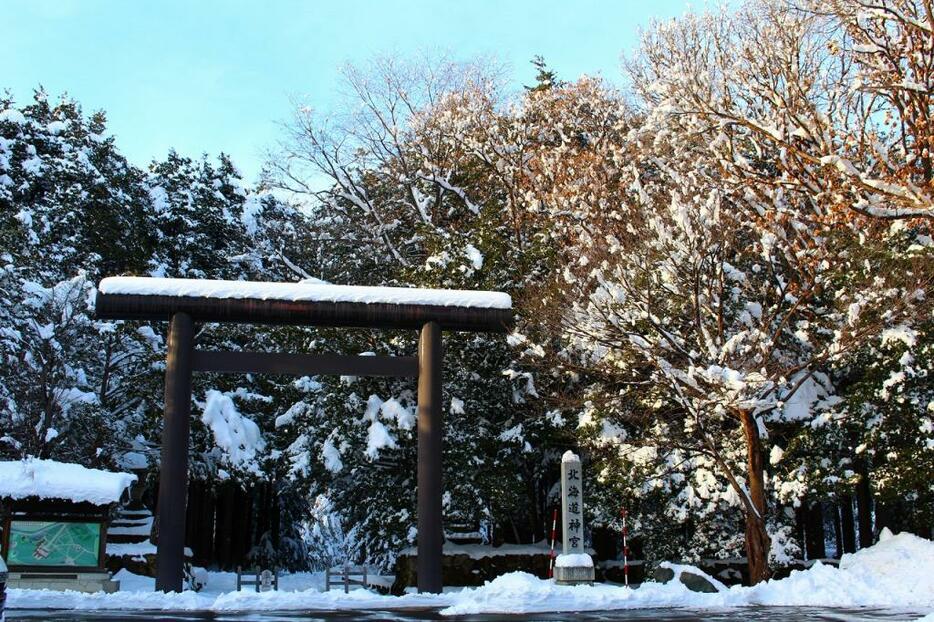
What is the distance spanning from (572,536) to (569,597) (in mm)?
3042

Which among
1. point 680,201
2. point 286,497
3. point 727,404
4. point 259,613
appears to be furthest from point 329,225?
point 259,613

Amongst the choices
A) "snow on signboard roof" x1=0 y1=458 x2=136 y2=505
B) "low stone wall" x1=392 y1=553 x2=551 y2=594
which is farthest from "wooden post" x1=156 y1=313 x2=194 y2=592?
"low stone wall" x1=392 y1=553 x2=551 y2=594

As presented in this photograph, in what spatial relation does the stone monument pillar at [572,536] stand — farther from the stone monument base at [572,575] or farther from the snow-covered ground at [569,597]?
the snow-covered ground at [569,597]

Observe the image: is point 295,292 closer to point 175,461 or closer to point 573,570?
point 175,461

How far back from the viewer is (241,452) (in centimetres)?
2258

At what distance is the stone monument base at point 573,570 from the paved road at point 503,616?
267 cm

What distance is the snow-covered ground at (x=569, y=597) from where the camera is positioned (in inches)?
472

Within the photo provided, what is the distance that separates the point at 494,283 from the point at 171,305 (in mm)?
9746

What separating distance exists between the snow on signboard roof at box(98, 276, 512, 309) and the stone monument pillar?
323 centimetres

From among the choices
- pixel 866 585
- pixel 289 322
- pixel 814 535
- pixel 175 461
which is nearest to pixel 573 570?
pixel 866 585

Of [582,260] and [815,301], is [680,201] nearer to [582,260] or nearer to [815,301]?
[582,260]

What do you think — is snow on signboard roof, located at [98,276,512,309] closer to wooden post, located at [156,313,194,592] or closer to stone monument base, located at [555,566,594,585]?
wooden post, located at [156,313,194,592]

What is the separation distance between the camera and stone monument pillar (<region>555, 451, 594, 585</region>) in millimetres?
14312

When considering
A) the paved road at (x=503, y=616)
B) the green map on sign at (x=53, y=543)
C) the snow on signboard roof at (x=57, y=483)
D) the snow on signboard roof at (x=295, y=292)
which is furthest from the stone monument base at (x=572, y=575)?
the green map on sign at (x=53, y=543)
